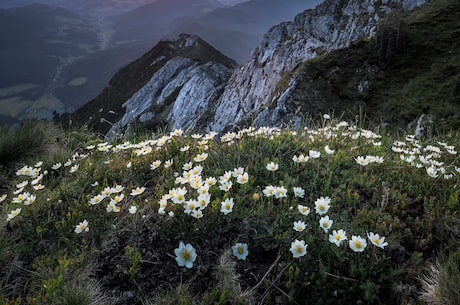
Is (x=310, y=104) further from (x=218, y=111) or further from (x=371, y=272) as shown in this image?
(x=371, y=272)

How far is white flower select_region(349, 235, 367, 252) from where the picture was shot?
9.76 ft

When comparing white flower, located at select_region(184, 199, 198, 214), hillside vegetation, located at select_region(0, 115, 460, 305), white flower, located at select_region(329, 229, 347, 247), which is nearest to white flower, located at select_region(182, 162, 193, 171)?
hillside vegetation, located at select_region(0, 115, 460, 305)

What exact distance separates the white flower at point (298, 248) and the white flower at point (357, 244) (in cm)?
41

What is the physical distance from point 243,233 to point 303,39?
58334 millimetres

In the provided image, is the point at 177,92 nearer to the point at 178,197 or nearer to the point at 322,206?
the point at 178,197

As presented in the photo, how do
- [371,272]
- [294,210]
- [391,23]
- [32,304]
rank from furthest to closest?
1. [391,23]
2. [294,210]
3. [371,272]
4. [32,304]

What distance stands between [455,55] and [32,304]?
39.9m

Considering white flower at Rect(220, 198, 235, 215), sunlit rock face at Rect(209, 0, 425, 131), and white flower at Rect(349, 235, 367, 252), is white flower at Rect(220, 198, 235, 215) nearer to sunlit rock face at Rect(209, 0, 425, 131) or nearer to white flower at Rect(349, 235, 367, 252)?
white flower at Rect(349, 235, 367, 252)

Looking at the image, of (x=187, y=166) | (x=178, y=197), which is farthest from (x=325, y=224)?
(x=187, y=166)

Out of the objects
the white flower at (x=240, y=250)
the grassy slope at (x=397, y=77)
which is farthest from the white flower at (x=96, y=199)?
the grassy slope at (x=397, y=77)

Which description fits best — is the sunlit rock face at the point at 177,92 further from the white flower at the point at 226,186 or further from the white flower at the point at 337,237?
the white flower at the point at 337,237

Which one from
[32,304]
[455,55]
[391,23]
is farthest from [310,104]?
[32,304]

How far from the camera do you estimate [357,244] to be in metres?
3.03

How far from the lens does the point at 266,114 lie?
30312 millimetres
